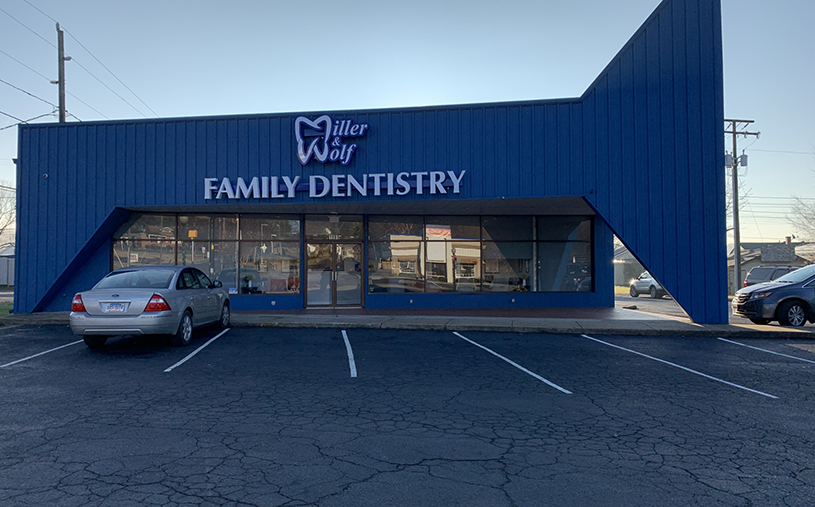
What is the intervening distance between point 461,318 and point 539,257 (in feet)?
18.7

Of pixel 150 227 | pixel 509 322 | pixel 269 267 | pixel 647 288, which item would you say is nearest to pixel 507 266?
pixel 509 322

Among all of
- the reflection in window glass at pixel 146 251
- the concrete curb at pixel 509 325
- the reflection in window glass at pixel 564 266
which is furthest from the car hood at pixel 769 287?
the reflection in window glass at pixel 146 251

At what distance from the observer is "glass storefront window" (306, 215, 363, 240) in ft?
62.8

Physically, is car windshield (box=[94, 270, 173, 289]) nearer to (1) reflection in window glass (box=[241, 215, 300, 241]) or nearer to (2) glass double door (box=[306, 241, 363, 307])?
(1) reflection in window glass (box=[241, 215, 300, 241])

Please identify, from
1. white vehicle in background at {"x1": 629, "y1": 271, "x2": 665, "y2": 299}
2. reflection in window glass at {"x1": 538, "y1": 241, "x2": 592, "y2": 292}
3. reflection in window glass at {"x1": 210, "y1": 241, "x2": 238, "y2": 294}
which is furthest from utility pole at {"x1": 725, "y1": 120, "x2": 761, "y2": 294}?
reflection in window glass at {"x1": 210, "y1": 241, "x2": 238, "y2": 294}

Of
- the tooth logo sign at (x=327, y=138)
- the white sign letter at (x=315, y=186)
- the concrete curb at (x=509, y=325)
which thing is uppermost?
the tooth logo sign at (x=327, y=138)

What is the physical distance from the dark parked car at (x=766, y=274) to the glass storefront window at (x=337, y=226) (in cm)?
1464

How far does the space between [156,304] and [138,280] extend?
3.59 feet

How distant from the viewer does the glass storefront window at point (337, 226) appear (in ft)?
62.8

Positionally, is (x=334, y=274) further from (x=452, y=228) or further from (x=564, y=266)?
(x=564, y=266)

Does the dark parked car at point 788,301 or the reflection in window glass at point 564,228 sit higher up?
the reflection in window glass at point 564,228

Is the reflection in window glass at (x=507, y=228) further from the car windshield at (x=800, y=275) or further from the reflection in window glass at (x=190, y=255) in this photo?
the reflection in window glass at (x=190, y=255)

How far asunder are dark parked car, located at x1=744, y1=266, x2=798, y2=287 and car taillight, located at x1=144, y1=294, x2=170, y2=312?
20.2 m

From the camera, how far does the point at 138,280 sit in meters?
10.6
